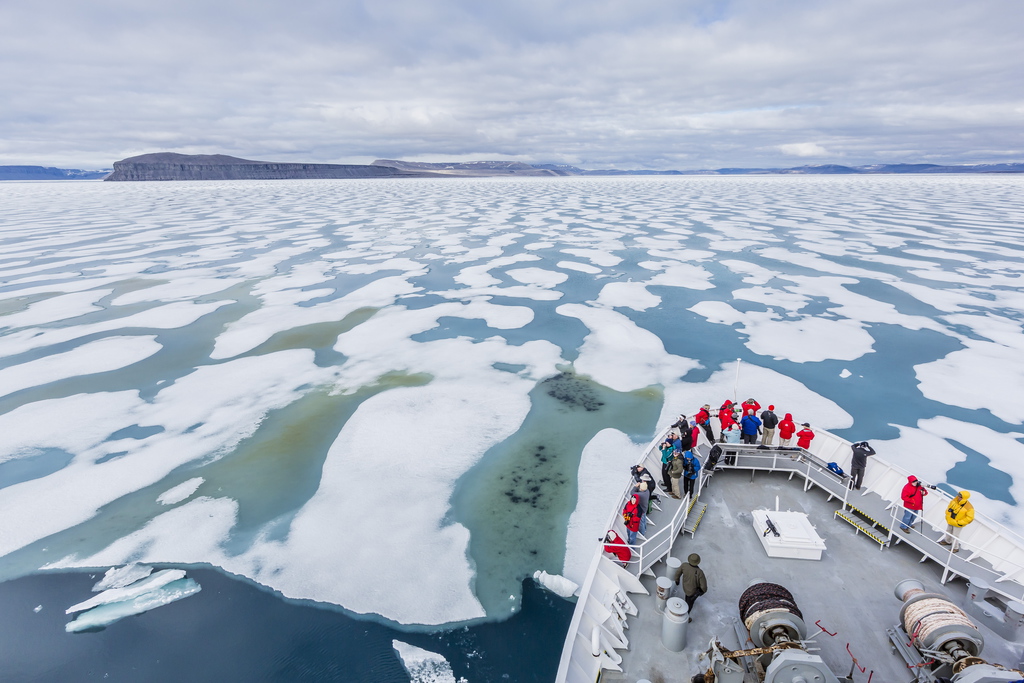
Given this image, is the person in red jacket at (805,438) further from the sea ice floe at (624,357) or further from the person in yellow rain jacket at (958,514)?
the sea ice floe at (624,357)

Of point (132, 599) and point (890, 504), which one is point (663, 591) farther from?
point (132, 599)

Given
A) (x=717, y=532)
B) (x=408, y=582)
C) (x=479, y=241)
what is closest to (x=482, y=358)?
(x=408, y=582)

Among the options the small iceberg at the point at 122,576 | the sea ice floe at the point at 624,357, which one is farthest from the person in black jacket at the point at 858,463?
the small iceberg at the point at 122,576

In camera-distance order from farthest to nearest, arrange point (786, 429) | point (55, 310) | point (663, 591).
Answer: point (55, 310) → point (786, 429) → point (663, 591)

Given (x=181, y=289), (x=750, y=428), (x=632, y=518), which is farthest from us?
(x=181, y=289)

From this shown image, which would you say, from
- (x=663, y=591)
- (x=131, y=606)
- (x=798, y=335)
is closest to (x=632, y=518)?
(x=663, y=591)

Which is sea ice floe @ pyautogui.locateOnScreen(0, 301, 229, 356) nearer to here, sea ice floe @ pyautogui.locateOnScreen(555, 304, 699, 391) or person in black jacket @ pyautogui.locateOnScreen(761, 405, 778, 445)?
sea ice floe @ pyautogui.locateOnScreen(555, 304, 699, 391)

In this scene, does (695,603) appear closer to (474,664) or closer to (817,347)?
(474,664)
